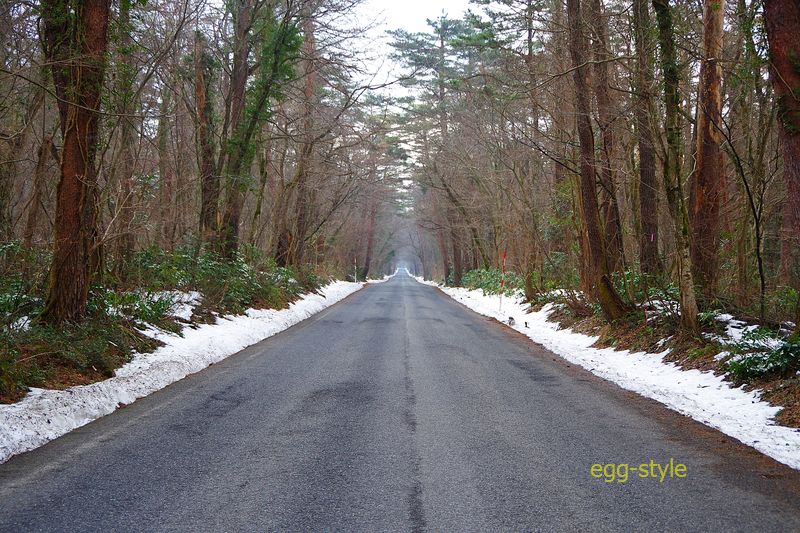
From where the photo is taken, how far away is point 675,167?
9.47m

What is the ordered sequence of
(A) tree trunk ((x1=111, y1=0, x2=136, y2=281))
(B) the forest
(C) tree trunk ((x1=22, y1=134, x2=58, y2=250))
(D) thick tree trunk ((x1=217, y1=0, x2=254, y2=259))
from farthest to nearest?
1. (D) thick tree trunk ((x1=217, y1=0, x2=254, y2=259))
2. (C) tree trunk ((x1=22, y1=134, x2=58, y2=250))
3. (A) tree trunk ((x1=111, y1=0, x2=136, y2=281))
4. (B) the forest

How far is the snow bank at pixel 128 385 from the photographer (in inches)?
203

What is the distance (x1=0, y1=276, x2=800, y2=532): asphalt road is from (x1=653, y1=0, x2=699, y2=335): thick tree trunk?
250cm

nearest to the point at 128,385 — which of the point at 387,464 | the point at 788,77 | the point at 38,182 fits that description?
the point at 387,464

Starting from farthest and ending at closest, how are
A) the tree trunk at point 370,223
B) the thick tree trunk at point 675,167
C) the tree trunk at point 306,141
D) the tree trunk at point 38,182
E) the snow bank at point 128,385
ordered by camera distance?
the tree trunk at point 370,223 < the tree trunk at point 306,141 < the tree trunk at point 38,182 < the thick tree trunk at point 675,167 < the snow bank at point 128,385

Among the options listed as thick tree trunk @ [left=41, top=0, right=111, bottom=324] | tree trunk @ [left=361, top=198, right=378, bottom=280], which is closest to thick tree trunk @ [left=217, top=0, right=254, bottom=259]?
thick tree trunk @ [left=41, top=0, right=111, bottom=324]

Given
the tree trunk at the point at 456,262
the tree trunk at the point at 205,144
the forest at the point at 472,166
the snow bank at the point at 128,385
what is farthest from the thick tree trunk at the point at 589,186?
the tree trunk at the point at 456,262

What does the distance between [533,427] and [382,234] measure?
6834cm

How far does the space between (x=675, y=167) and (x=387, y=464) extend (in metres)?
7.20

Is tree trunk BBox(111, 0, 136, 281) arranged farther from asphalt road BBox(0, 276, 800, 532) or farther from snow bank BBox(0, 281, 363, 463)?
asphalt road BBox(0, 276, 800, 532)

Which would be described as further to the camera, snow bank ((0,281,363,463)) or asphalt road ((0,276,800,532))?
snow bank ((0,281,363,463))

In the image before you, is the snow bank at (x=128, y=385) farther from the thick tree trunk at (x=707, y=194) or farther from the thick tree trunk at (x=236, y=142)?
the thick tree trunk at (x=707, y=194)

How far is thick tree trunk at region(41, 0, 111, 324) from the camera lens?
27.4 ft

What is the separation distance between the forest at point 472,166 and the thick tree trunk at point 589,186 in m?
0.04
